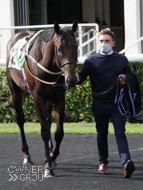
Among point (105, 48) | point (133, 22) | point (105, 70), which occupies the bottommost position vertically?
point (105, 70)

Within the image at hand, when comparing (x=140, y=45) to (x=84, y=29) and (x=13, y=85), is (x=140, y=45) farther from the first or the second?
(x=13, y=85)

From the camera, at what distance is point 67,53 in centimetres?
531

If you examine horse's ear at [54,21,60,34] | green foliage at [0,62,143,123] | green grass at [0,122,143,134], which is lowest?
green grass at [0,122,143,134]

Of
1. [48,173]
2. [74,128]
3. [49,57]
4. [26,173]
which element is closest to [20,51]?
[49,57]

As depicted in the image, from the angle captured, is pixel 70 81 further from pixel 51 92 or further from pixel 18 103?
pixel 18 103

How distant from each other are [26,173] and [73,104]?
4241mm

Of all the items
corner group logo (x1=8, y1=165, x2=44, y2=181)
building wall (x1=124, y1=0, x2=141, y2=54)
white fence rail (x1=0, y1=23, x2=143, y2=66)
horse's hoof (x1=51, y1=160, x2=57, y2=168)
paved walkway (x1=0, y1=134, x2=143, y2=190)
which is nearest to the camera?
paved walkway (x1=0, y1=134, x2=143, y2=190)

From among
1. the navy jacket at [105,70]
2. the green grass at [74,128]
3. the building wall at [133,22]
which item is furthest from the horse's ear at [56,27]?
the building wall at [133,22]

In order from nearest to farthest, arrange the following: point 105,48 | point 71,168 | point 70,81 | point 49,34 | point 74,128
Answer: point 70,81 → point 105,48 → point 49,34 → point 71,168 → point 74,128

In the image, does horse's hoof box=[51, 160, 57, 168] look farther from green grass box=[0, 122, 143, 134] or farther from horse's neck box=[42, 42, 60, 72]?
green grass box=[0, 122, 143, 134]

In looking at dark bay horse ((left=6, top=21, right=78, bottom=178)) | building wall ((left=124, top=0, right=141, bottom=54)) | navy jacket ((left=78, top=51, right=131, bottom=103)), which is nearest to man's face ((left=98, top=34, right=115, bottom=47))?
navy jacket ((left=78, top=51, right=131, bottom=103))

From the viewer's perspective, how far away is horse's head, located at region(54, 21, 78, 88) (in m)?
5.21

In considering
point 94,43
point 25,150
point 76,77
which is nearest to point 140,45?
point 94,43

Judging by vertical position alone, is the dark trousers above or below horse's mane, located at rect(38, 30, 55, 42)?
below
